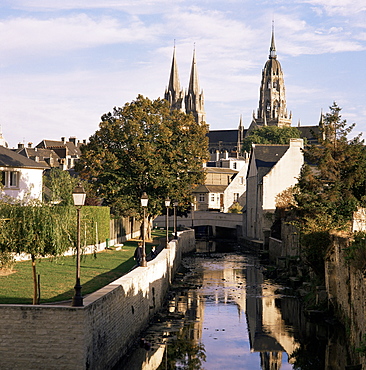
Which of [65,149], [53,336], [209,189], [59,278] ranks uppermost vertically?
[65,149]

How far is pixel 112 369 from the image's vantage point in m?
18.9

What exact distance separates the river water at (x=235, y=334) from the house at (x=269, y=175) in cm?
2351

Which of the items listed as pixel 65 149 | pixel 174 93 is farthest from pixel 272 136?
pixel 174 93

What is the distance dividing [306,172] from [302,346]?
691 inches

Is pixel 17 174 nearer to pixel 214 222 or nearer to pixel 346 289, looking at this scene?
pixel 346 289

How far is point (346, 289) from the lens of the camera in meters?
23.4

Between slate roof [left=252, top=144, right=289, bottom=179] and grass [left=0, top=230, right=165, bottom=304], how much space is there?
2770 cm

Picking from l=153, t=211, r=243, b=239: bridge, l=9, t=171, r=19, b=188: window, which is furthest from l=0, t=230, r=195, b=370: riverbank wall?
l=153, t=211, r=243, b=239: bridge

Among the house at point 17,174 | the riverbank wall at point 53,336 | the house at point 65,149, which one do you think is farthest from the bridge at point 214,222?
the riverbank wall at point 53,336

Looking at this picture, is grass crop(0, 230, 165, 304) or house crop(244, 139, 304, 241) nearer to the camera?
grass crop(0, 230, 165, 304)

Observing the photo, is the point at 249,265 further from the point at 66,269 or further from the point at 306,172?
the point at 66,269

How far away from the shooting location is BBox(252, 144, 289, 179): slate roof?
63.6 meters

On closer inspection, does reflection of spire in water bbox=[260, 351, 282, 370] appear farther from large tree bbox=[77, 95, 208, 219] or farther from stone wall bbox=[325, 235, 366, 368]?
large tree bbox=[77, 95, 208, 219]

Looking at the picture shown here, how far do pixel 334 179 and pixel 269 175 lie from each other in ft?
76.1
